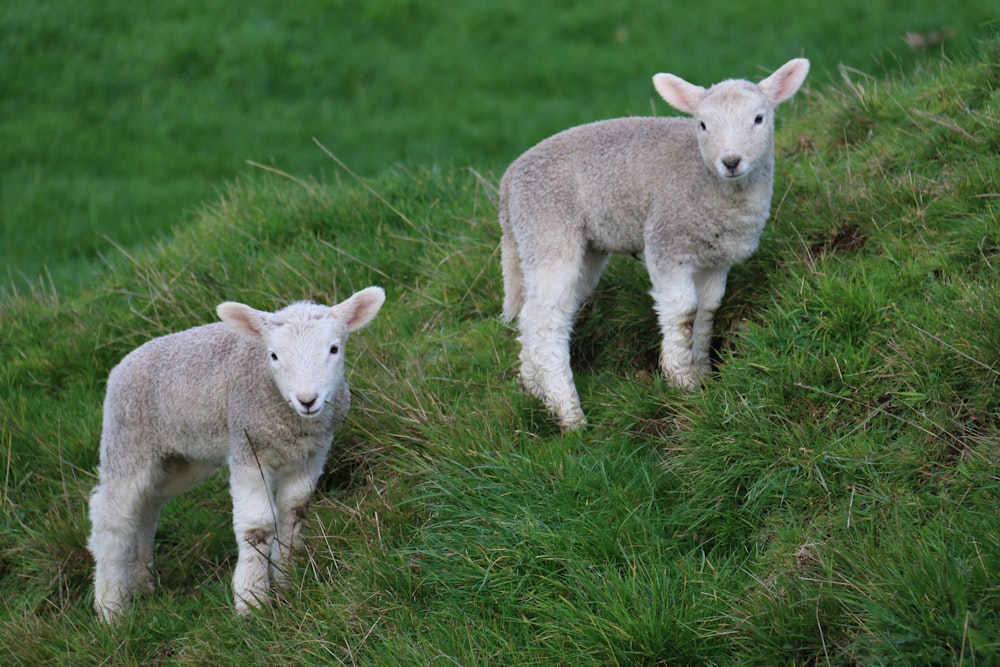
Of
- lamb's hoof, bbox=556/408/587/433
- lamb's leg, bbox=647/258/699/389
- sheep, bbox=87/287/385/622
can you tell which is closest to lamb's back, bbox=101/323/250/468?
sheep, bbox=87/287/385/622

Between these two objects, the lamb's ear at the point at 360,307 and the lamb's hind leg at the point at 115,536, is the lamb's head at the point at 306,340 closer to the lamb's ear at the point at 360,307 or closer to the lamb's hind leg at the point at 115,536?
the lamb's ear at the point at 360,307

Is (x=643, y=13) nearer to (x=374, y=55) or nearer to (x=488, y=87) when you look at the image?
(x=488, y=87)

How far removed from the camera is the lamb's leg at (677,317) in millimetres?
5785

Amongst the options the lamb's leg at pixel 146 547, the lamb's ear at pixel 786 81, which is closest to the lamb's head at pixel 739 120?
the lamb's ear at pixel 786 81

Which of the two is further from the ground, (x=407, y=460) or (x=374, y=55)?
(x=407, y=460)

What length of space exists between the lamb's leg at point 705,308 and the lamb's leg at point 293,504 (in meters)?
1.95

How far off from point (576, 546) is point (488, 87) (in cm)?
1188

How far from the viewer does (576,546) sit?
4957 millimetres

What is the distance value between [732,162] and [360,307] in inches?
75.8

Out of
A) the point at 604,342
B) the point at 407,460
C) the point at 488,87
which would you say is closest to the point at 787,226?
the point at 604,342

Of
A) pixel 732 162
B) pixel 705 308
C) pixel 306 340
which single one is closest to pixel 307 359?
pixel 306 340

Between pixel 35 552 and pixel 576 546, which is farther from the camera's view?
pixel 35 552

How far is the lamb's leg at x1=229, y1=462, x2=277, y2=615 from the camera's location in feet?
18.3

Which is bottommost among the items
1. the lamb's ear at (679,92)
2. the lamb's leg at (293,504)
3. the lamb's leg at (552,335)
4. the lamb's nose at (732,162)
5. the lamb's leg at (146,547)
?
the lamb's leg at (146,547)
